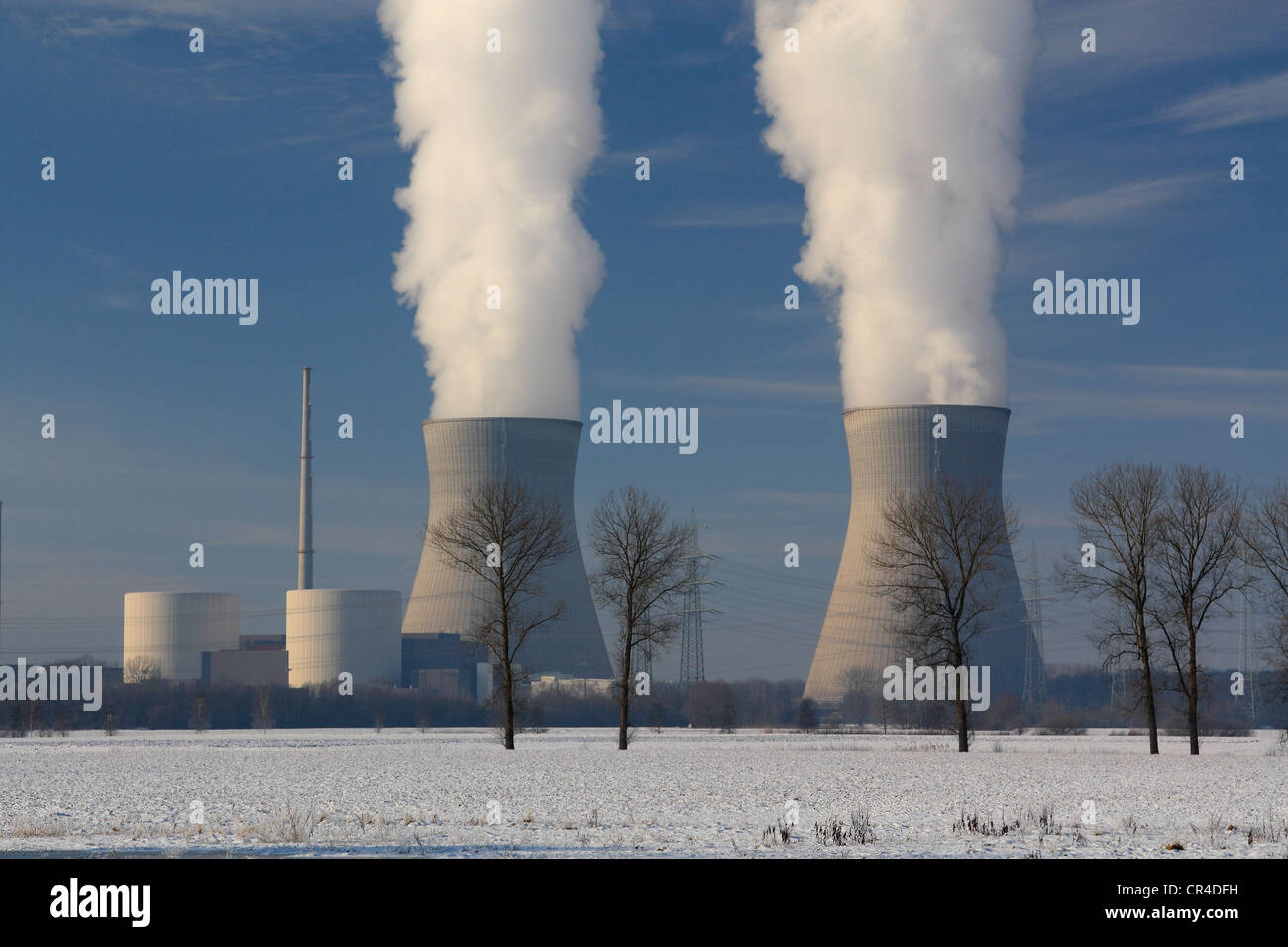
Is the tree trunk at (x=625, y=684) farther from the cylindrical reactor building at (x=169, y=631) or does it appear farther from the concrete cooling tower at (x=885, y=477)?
the cylindrical reactor building at (x=169, y=631)

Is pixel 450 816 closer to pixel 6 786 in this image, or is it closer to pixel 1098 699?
pixel 6 786

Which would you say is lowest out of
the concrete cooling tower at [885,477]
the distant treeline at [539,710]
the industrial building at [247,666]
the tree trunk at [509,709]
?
the distant treeline at [539,710]

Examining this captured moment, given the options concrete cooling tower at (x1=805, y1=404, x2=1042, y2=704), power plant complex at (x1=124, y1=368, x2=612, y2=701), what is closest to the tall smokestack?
power plant complex at (x1=124, y1=368, x2=612, y2=701)

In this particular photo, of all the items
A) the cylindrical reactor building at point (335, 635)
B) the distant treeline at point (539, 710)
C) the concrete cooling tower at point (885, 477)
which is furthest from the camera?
the cylindrical reactor building at point (335, 635)

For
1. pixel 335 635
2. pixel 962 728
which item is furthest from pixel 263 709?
pixel 962 728

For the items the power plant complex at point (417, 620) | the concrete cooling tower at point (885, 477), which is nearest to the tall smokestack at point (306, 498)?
the power plant complex at point (417, 620)

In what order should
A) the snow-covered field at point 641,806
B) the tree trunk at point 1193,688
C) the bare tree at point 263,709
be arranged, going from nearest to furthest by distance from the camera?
1. the snow-covered field at point 641,806
2. the tree trunk at point 1193,688
3. the bare tree at point 263,709
